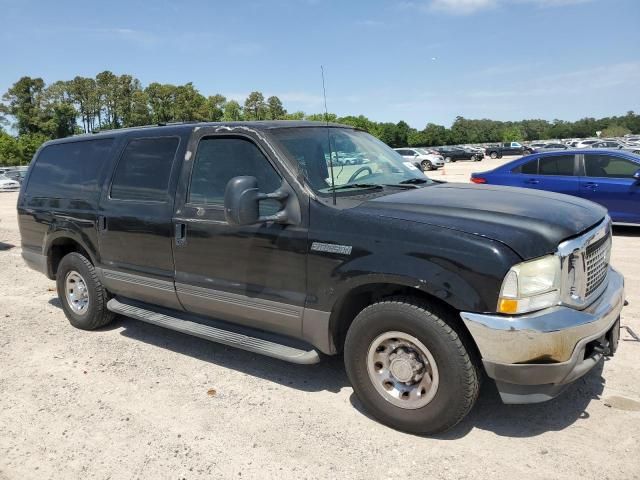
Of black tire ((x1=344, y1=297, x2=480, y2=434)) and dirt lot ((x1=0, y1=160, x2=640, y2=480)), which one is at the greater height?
black tire ((x1=344, y1=297, x2=480, y2=434))

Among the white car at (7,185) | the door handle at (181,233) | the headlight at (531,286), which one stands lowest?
the headlight at (531,286)

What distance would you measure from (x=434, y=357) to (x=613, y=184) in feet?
25.8

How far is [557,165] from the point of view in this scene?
32.7 ft

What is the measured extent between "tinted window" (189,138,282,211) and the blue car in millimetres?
7436

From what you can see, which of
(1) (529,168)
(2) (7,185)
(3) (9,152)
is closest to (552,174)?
(1) (529,168)

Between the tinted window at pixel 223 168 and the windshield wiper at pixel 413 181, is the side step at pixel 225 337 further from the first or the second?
the windshield wiper at pixel 413 181

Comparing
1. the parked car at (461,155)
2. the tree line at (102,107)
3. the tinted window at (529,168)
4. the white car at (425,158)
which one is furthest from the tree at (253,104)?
the tinted window at (529,168)

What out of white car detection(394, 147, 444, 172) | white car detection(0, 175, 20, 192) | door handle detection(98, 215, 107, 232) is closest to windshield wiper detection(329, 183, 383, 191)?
door handle detection(98, 215, 107, 232)

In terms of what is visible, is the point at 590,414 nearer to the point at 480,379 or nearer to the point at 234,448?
the point at 480,379

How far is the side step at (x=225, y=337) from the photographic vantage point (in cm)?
365

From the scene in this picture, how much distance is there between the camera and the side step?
3652 mm

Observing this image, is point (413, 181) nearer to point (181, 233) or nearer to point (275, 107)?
point (181, 233)

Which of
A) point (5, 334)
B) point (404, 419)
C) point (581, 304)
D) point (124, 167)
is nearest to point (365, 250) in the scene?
point (404, 419)

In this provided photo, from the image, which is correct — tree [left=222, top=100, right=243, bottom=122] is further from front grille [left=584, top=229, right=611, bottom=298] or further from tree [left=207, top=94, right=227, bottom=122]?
front grille [left=584, top=229, right=611, bottom=298]
